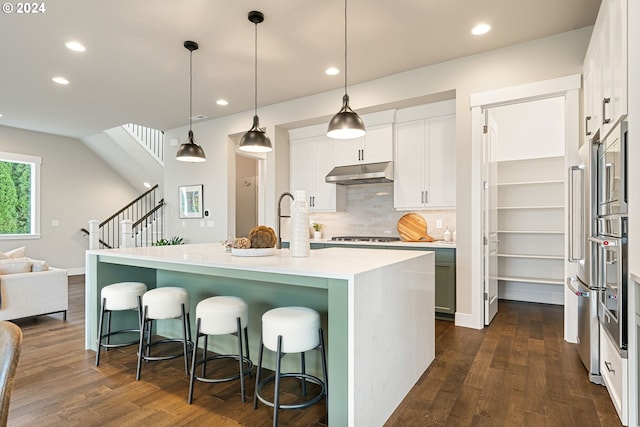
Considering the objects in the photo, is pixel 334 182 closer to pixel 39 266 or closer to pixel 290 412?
pixel 290 412

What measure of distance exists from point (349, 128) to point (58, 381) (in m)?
2.77

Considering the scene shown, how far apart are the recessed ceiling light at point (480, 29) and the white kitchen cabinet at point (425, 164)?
3.66 ft

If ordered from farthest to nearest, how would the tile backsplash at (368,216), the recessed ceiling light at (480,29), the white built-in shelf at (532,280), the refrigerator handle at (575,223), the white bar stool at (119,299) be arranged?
the tile backsplash at (368,216)
the white built-in shelf at (532,280)
the recessed ceiling light at (480,29)
the white bar stool at (119,299)
the refrigerator handle at (575,223)

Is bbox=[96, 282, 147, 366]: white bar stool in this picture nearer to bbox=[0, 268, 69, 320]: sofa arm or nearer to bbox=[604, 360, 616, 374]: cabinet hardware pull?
bbox=[0, 268, 69, 320]: sofa arm

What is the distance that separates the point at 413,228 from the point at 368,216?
31.3 inches

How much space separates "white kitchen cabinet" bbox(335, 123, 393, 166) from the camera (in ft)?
15.4

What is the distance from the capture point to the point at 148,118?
19.9 feet

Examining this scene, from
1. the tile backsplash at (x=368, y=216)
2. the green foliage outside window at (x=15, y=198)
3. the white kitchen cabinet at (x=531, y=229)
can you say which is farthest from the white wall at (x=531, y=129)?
the green foliage outside window at (x=15, y=198)

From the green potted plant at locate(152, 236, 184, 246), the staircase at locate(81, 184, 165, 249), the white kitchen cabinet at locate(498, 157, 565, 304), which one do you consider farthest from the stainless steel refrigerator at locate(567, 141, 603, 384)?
the staircase at locate(81, 184, 165, 249)

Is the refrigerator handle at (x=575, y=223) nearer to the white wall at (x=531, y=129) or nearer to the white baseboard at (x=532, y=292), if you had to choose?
the white wall at (x=531, y=129)

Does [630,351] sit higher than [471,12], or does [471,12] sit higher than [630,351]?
[471,12]

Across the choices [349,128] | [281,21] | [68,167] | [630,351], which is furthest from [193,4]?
[68,167]

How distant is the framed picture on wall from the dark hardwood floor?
323cm

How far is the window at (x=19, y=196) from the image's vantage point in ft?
22.3
